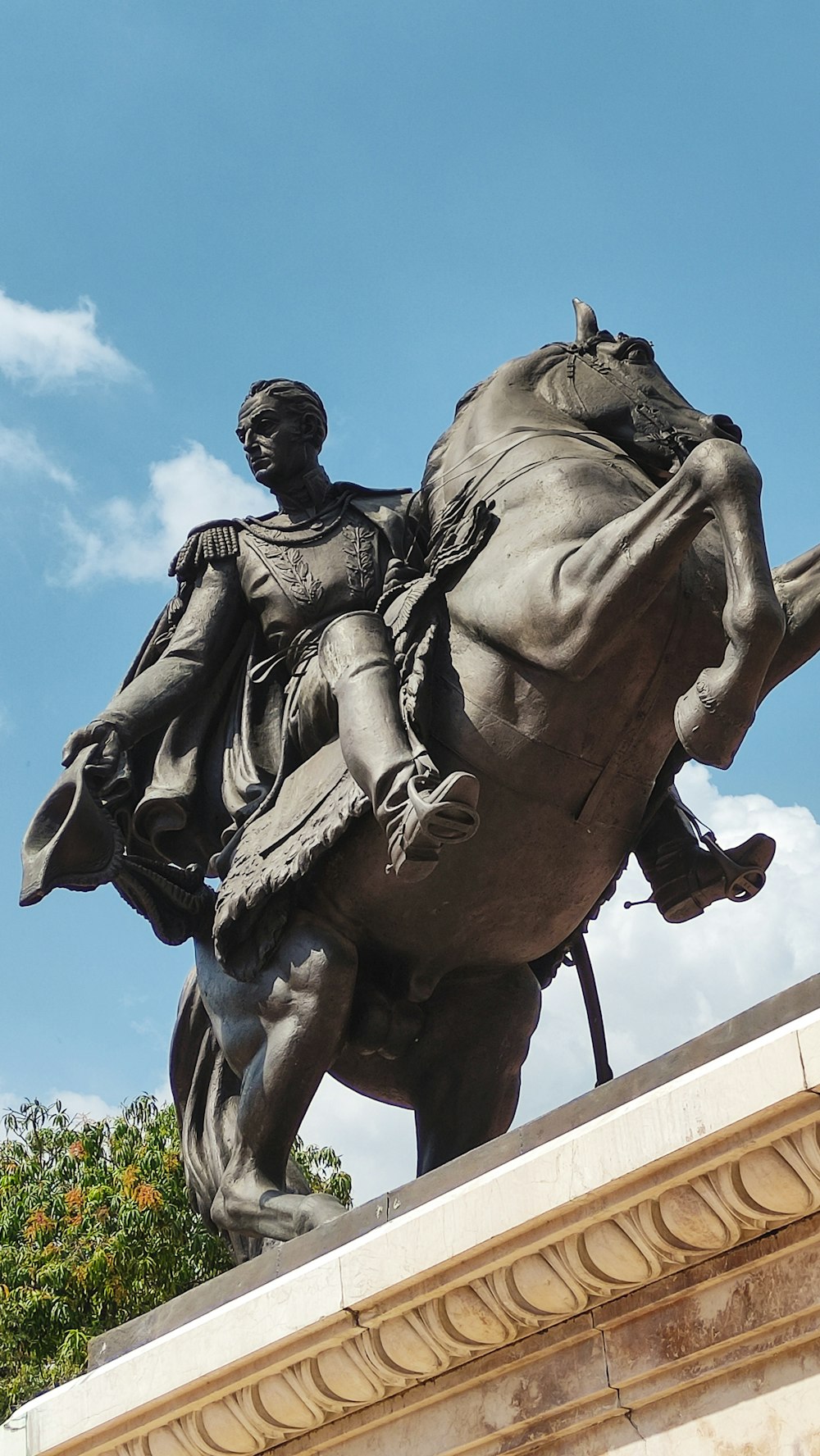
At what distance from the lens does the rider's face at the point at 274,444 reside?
21.9 ft

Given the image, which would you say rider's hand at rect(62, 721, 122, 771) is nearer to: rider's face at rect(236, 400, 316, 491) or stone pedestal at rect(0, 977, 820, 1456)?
rider's face at rect(236, 400, 316, 491)

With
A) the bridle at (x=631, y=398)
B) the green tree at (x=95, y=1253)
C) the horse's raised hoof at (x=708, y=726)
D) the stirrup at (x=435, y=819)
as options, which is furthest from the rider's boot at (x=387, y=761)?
the green tree at (x=95, y=1253)

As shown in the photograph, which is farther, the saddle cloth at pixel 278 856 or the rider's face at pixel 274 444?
the rider's face at pixel 274 444

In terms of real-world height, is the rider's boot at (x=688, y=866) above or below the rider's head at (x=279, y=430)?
below

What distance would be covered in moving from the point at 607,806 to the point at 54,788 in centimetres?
192

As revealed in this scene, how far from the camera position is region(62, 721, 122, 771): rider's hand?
20.6 feet

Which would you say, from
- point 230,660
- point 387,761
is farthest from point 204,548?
point 387,761

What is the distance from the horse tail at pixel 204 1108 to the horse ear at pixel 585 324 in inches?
101

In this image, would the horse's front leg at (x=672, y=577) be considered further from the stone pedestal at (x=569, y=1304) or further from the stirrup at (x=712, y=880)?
the stone pedestal at (x=569, y=1304)

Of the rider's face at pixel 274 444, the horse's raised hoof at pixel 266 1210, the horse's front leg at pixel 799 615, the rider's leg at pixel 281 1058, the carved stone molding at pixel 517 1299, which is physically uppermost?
the rider's face at pixel 274 444

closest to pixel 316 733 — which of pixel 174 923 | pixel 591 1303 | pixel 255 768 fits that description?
pixel 255 768

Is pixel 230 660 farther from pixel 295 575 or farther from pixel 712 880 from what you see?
pixel 712 880

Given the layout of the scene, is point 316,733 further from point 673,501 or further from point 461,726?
point 673,501

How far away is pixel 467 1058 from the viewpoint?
Answer: 604cm
